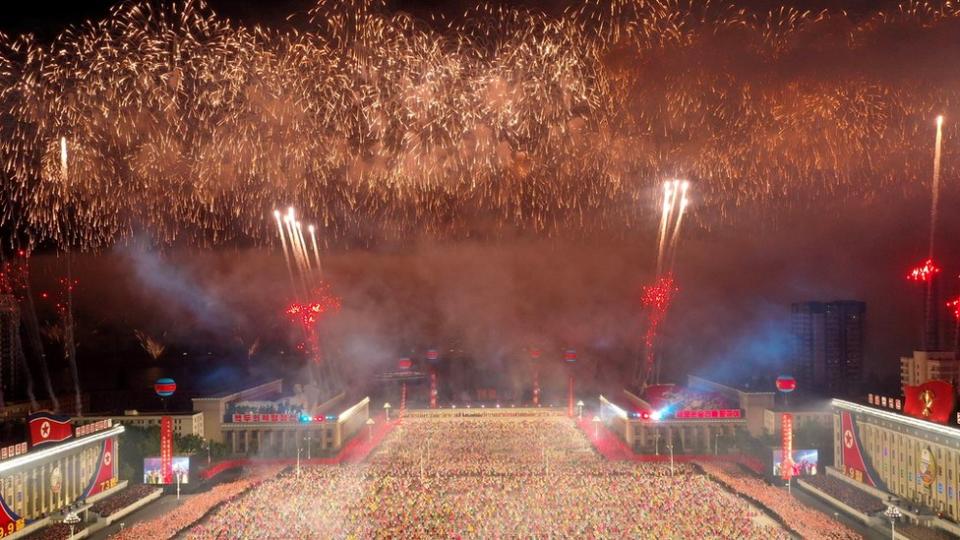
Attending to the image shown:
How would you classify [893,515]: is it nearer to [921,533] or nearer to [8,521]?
[921,533]

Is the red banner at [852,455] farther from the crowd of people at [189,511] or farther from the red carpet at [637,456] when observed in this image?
the crowd of people at [189,511]

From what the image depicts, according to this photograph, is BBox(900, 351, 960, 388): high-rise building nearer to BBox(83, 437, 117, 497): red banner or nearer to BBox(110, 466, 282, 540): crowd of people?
BBox(110, 466, 282, 540): crowd of people

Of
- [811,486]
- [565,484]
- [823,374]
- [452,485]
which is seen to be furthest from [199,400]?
[823,374]

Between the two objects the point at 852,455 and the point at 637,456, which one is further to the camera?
the point at 637,456

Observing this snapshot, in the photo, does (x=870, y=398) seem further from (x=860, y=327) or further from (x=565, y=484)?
(x=860, y=327)

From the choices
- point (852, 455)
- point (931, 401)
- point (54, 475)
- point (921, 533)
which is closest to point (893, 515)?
point (921, 533)

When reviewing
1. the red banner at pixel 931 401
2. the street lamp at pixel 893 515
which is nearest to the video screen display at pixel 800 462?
the red banner at pixel 931 401
